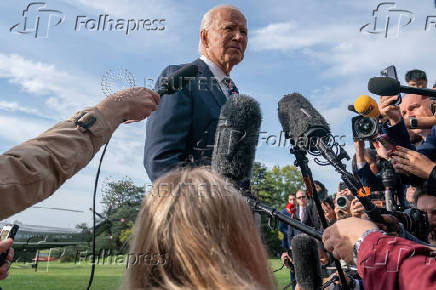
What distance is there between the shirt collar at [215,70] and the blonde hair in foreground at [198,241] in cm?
196

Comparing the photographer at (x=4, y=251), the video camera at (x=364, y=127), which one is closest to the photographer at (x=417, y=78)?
the video camera at (x=364, y=127)

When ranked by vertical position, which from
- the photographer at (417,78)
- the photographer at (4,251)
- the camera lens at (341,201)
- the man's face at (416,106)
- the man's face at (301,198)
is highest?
the photographer at (417,78)

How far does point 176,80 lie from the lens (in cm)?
277

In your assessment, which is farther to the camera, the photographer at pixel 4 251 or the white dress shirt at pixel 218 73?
the photographer at pixel 4 251

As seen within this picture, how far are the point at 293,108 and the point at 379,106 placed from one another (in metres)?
1.29

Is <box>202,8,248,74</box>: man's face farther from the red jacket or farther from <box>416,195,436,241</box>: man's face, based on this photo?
<box>416,195,436,241</box>: man's face

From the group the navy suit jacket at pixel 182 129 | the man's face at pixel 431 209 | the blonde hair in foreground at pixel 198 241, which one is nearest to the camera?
the blonde hair in foreground at pixel 198 241

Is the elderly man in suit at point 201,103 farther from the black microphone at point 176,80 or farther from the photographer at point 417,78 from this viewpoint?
the photographer at point 417,78

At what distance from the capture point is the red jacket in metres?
1.65

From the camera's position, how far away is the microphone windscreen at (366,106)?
11.6 feet

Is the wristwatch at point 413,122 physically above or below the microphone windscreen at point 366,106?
above

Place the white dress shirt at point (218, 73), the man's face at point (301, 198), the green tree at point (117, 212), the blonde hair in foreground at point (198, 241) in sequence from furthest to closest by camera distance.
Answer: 1. the man's face at point (301, 198)
2. the white dress shirt at point (218, 73)
3. the green tree at point (117, 212)
4. the blonde hair in foreground at point (198, 241)

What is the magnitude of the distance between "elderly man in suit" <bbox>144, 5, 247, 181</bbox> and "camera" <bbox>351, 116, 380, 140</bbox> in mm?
1020

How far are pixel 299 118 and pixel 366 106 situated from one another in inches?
36.6
